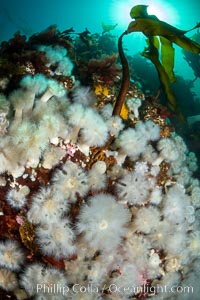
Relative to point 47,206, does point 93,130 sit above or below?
above

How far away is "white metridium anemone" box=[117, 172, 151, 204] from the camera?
123 inches

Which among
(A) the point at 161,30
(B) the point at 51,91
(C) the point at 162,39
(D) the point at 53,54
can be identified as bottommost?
(B) the point at 51,91

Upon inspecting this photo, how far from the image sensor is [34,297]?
2.71 m

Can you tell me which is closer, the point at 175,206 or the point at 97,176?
the point at 97,176

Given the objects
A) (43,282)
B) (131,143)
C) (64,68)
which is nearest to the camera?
(43,282)

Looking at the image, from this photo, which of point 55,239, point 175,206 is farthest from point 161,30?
point 55,239

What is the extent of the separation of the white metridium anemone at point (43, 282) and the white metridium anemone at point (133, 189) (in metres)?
1.07

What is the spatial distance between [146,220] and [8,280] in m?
1.56

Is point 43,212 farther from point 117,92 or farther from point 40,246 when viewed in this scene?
point 117,92

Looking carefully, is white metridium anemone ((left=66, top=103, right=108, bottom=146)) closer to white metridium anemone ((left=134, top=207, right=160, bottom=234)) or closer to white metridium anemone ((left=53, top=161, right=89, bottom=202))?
white metridium anemone ((left=53, top=161, right=89, bottom=202))

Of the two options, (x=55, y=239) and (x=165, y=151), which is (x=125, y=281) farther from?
(x=165, y=151)

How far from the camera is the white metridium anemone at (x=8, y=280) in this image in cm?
272

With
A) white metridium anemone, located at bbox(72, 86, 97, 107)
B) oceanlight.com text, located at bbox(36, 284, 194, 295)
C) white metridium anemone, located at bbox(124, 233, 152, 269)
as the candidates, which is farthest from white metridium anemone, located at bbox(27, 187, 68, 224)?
white metridium anemone, located at bbox(72, 86, 97, 107)

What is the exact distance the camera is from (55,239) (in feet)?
8.80
